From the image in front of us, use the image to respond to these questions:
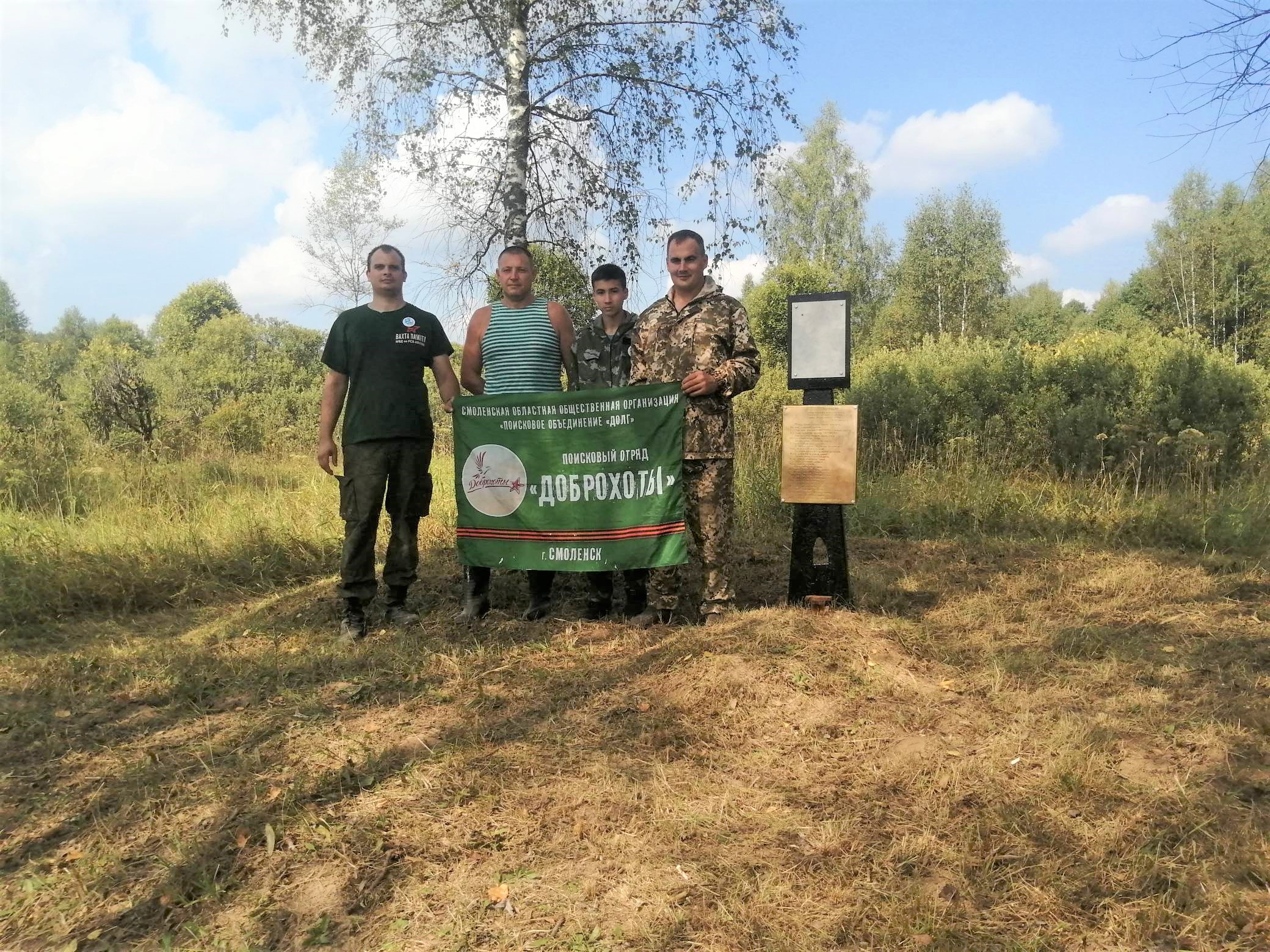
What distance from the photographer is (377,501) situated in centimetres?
446

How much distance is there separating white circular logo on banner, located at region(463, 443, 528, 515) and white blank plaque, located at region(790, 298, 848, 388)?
5.57 ft

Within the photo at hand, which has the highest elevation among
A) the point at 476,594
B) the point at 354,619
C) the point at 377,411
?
the point at 377,411

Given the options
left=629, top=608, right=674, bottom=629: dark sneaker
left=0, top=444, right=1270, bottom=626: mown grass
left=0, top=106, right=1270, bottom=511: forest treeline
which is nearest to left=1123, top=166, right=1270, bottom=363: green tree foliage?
left=0, top=106, right=1270, bottom=511: forest treeline

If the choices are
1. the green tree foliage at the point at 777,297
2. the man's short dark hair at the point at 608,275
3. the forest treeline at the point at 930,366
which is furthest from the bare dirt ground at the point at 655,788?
the green tree foliage at the point at 777,297

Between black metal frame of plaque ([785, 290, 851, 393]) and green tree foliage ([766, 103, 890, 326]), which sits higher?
green tree foliage ([766, 103, 890, 326])

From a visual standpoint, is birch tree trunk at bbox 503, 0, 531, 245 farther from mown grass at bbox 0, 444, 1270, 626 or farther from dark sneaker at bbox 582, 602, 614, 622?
dark sneaker at bbox 582, 602, 614, 622

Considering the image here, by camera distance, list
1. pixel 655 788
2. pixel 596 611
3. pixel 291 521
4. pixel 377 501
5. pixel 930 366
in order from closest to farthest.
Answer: pixel 655 788 → pixel 377 501 → pixel 596 611 → pixel 291 521 → pixel 930 366

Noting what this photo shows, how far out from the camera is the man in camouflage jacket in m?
4.19

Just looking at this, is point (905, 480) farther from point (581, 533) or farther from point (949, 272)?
point (949, 272)

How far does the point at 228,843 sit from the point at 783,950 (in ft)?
5.67

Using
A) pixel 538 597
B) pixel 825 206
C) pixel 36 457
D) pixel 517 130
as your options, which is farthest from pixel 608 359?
pixel 825 206

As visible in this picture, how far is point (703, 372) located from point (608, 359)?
0.81m

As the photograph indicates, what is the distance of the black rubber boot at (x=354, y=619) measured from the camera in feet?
14.8

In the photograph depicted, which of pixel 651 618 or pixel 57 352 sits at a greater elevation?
pixel 57 352
